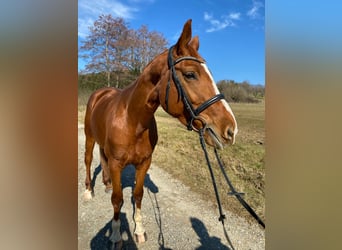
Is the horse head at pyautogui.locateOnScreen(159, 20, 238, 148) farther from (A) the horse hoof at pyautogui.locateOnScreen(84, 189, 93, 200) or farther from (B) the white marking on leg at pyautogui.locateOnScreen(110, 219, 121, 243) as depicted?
(A) the horse hoof at pyautogui.locateOnScreen(84, 189, 93, 200)

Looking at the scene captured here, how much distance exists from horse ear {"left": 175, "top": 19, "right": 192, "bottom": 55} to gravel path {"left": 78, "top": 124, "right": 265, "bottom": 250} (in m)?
2.03

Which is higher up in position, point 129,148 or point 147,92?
point 147,92

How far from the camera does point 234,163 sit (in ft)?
14.5

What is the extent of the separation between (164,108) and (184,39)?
0.51m

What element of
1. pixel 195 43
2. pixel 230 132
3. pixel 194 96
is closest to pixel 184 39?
pixel 195 43

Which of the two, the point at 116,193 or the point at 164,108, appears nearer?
the point at 164,108

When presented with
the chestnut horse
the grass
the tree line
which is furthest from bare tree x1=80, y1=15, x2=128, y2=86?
the chestnut horse

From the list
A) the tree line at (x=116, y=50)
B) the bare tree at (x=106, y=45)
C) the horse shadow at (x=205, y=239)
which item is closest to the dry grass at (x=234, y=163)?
the horse shadow at (x=205, y=239)

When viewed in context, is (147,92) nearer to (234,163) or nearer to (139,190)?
(139,190)

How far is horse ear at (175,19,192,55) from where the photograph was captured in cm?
145

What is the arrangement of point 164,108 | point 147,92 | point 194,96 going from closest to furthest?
point 194,96, point 164,108, point 147,92

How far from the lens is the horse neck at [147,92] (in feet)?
5.63
